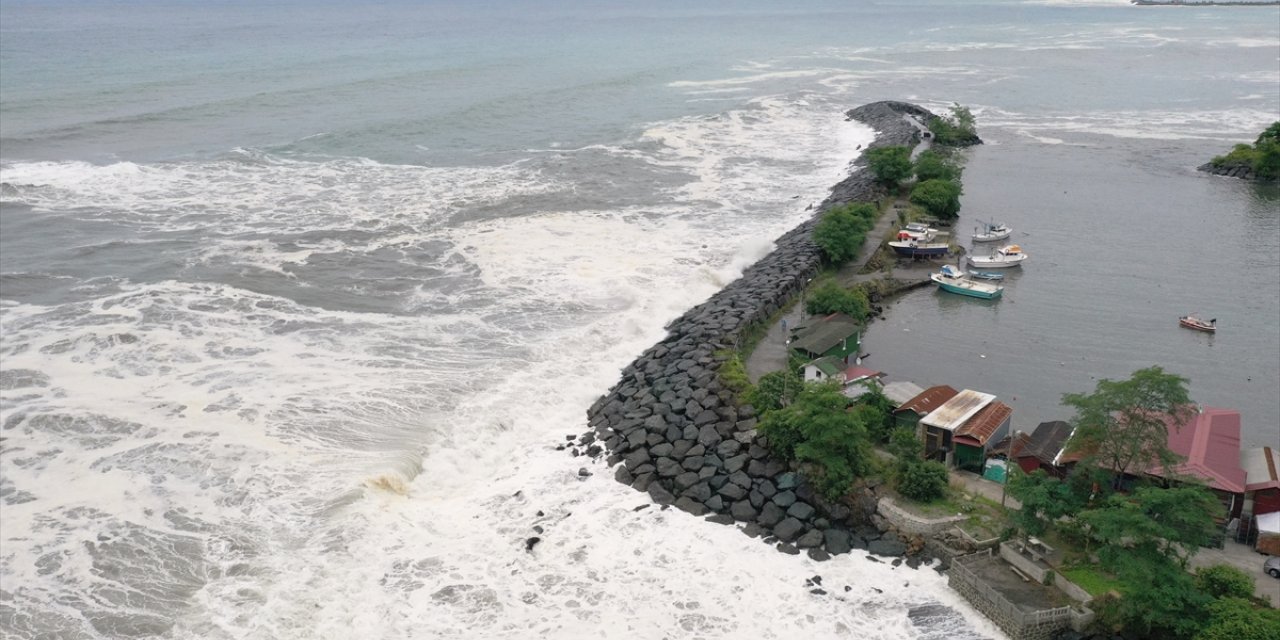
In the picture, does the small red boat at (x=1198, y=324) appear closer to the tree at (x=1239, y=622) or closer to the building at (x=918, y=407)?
the building at (x=918, y=407)

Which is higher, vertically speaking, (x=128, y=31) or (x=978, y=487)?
(x=128, y=31)

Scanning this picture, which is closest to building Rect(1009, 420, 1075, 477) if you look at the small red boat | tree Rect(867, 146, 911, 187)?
the small red boat

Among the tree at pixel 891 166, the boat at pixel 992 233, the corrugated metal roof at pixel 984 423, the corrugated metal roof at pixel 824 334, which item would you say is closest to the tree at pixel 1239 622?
the corrugated metal roof at pixel 984 423

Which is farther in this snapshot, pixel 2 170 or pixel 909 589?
pixel 2 170

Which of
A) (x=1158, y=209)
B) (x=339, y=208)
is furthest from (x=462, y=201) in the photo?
(x=1158, y=209)

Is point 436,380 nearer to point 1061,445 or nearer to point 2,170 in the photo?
point 1061,445

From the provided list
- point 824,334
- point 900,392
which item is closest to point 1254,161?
point 824,334

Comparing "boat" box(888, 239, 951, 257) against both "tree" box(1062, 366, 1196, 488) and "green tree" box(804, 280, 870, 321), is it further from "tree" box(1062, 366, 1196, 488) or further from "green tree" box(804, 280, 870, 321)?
"tree" box(1062, 366, 1196, 488)
